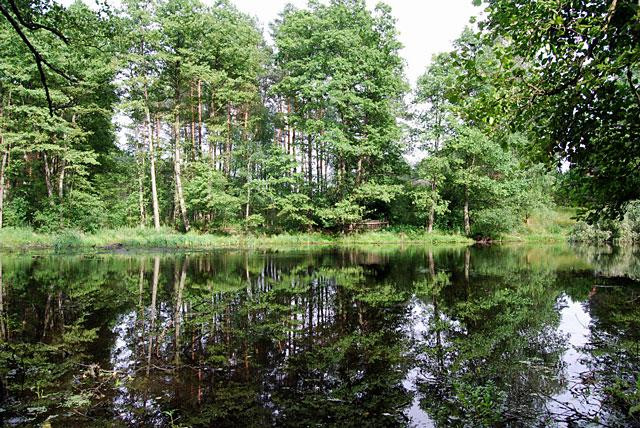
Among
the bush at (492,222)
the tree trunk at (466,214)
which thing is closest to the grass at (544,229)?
the bush at (492,222)

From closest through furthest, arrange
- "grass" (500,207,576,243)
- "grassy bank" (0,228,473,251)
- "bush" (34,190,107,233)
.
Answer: "grassy bank" (0,228,473,251), "bush" (34,190,107,233), "grass" (500,207,576,243)

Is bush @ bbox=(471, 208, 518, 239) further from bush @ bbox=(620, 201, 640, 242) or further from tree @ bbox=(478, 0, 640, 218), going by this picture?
tree @ bbox=(478, 0, 640, 218)

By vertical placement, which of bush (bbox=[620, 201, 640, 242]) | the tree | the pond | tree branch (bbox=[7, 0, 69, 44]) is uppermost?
tree branch (bbox=[7, 0, 69, 44])

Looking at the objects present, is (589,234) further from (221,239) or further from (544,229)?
(221,239)

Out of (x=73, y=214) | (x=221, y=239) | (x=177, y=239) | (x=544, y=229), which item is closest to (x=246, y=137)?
(x=221, y=239)

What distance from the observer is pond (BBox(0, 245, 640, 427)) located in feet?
12.2

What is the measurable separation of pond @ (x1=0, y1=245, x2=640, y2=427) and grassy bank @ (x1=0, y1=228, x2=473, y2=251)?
11498mm

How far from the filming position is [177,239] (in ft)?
75.4

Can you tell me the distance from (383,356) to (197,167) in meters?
24.4

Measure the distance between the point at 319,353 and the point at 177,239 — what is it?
19581 millimetres

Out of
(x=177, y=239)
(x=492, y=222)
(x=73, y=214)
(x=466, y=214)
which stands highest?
(x=73, y=214)

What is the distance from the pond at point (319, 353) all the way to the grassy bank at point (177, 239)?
11498 mm

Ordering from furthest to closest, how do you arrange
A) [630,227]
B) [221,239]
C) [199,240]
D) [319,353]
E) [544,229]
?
[544,229] < [630,227] < [221,239] < [199,240] < [319,353]

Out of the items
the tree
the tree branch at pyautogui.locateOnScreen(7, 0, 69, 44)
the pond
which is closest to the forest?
the pond
